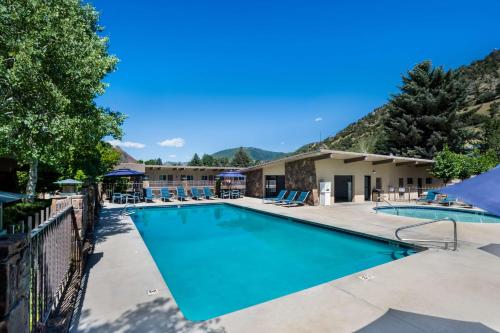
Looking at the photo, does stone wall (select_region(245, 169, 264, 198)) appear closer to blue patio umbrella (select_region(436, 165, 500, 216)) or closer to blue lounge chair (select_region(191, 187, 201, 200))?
blue lounge chair (select_region(191, 187, 201, 200))

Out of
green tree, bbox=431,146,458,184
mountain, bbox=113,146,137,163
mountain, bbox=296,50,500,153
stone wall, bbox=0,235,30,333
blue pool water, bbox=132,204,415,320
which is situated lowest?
blue pool water, bbox=132,204,415,320

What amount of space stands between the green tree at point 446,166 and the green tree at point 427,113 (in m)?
8.38

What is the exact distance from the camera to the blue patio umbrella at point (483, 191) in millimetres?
1889

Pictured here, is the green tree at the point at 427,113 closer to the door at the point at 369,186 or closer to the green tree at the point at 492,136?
the green tree at the point at 492,136

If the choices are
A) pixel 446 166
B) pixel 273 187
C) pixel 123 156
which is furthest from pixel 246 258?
pixel 123 156

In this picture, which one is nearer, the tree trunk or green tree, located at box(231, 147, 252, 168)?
the tree trunk

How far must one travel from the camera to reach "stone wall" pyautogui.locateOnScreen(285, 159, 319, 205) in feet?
54.6

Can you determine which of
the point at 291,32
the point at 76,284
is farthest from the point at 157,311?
the point at 291,32

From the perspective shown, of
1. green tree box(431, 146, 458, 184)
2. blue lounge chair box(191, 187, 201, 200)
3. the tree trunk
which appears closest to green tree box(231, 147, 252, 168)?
blue lounge chair box(191, 187, 201, 200)

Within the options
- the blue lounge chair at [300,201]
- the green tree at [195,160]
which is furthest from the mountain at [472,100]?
the green tree at [195,160]

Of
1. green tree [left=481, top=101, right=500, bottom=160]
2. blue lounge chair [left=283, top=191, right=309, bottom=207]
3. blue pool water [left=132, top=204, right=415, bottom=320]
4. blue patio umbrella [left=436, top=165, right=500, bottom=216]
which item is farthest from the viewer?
green tree [left=481, top=101, right=500, bottom=160]

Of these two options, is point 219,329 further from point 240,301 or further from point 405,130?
point 405,130

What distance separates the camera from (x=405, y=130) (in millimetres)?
29203

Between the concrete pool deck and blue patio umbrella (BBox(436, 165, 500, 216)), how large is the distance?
2.09m
